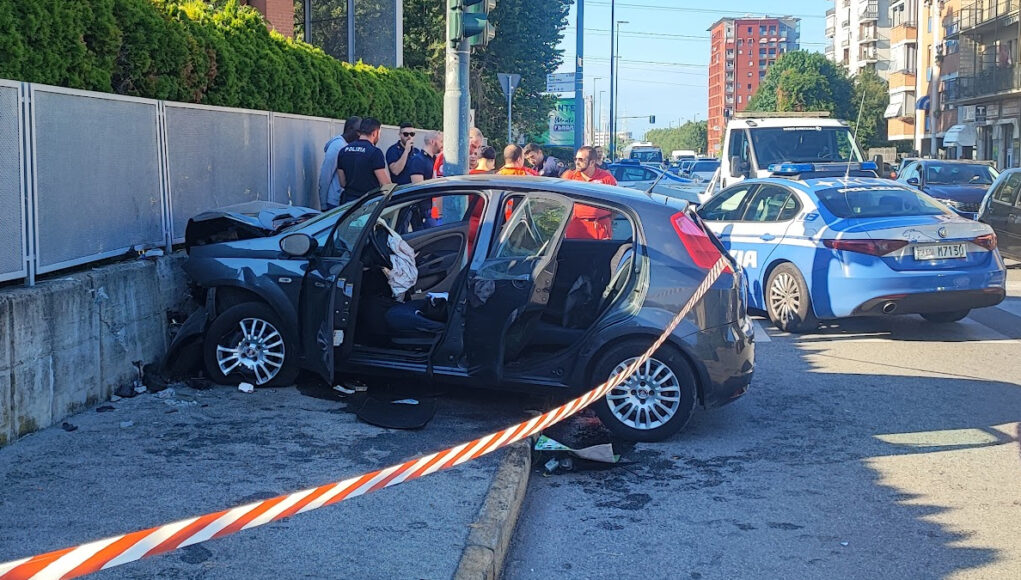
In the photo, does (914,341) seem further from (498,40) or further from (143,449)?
(498,40)

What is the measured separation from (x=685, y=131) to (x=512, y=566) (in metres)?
192

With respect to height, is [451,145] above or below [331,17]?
below

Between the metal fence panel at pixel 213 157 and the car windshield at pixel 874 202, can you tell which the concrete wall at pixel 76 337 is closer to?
the metal fence panel at pixel 213 157

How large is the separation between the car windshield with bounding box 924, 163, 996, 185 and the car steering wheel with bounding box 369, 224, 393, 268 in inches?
689

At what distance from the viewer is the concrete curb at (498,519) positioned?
459cm

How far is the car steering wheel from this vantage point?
7.46m

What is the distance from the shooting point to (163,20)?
30.3 feet

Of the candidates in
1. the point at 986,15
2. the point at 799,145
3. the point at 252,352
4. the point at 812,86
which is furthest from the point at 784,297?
the point at 812,86

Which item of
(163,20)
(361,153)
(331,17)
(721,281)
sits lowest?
(721,281)

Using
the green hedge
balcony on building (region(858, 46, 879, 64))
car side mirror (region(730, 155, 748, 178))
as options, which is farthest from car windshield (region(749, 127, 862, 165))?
balcony on building (region(858, 46, 879, 64))

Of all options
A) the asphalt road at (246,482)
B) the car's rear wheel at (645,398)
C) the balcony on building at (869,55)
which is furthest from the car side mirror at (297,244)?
the balcony on building at (869,55)

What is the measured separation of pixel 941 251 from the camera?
10.1 m

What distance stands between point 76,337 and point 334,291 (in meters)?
1.64

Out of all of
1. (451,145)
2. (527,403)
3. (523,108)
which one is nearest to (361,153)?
(451,145)
